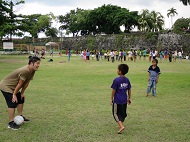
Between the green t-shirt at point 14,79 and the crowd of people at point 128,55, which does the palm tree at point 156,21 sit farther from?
the green t-shirt at point 14,79

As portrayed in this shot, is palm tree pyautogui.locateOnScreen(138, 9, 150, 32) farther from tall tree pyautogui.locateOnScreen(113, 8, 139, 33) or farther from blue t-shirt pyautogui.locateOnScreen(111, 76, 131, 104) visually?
blue t-shirt pyautogui.locateOnScreen(111, 76, 131, 104)

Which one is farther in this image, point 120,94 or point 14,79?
point 14,79

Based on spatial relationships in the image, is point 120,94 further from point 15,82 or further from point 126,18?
point 126,18

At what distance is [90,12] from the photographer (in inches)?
2403

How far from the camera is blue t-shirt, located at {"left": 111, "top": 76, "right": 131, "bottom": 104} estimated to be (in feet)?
16.9

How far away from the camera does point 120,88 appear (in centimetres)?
517

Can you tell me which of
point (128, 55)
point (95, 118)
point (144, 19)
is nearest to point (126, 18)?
point (144, 19)

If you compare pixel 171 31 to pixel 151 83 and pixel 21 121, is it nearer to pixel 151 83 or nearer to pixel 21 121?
pixel 151 83

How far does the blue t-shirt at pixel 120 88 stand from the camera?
16.9 feet

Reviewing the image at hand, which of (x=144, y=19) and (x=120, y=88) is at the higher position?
(x=144, y=19)

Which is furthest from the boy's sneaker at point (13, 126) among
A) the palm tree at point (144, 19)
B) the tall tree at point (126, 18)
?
the palm tree at point (144, 19)

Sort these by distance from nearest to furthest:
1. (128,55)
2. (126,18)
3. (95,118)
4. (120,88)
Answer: (120,88) < (95,118) < (128,55) < (126,18)

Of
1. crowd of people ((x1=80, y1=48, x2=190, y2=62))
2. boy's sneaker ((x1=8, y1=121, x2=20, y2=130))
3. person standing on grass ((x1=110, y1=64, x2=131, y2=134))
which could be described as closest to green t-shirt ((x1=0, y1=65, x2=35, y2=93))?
boy's sneaker ((x1=8, y1=121, x2=20, y2=130))

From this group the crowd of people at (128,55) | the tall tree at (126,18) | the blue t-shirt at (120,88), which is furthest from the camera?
the tall tree at (126,18)
